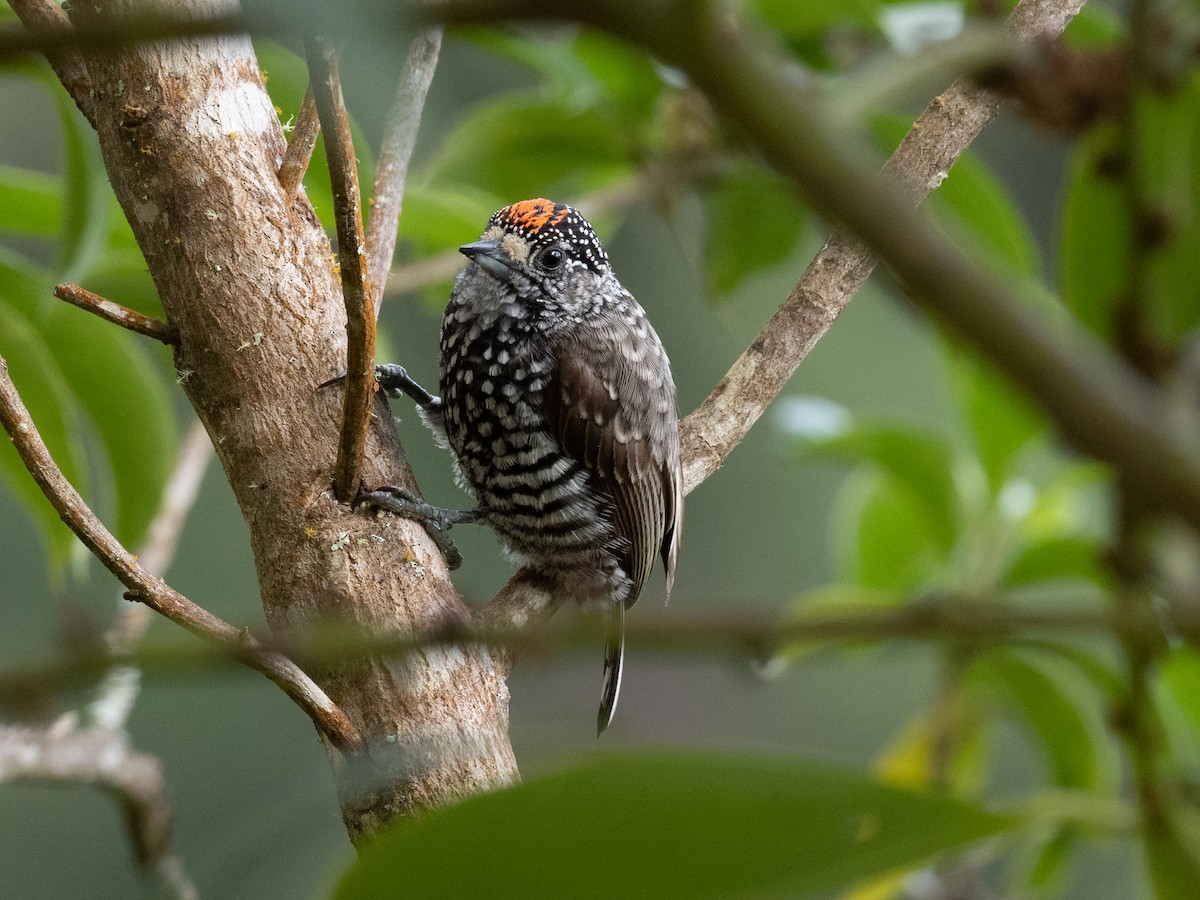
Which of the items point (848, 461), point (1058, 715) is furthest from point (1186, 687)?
point (848, 461)

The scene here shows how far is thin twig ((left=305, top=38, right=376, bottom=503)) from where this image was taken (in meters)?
1.16

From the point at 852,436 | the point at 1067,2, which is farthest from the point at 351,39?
the point at 852,436

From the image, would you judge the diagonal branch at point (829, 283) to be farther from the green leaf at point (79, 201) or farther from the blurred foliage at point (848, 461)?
the green leaf at point (79, 201)

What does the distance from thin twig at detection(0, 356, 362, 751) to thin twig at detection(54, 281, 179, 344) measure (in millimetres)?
186

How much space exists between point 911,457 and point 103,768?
6.23 feet

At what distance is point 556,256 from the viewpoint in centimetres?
263

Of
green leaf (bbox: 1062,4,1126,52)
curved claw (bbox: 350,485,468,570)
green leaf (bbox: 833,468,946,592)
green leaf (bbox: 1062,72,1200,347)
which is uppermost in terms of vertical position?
green leaf (bbox: 1062,4,1126,52)

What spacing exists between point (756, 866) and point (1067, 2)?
1626 millimetres

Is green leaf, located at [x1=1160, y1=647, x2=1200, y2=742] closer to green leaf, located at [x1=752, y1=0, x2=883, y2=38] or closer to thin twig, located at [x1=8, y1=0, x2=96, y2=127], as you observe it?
green leaf, located at [x1=752, y1=0, x2=883, y2=38]

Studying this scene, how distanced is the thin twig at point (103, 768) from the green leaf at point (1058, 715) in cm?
181


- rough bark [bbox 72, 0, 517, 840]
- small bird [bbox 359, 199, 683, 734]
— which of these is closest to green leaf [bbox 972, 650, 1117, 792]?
small bird [bbox 359, 199, 683, 734]

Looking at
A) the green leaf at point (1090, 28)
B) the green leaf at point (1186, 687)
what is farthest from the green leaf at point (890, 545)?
the green leaf at point (1090, 28)

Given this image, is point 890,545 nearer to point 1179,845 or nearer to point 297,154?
point 297,154

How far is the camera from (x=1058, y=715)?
2648 millimetres
